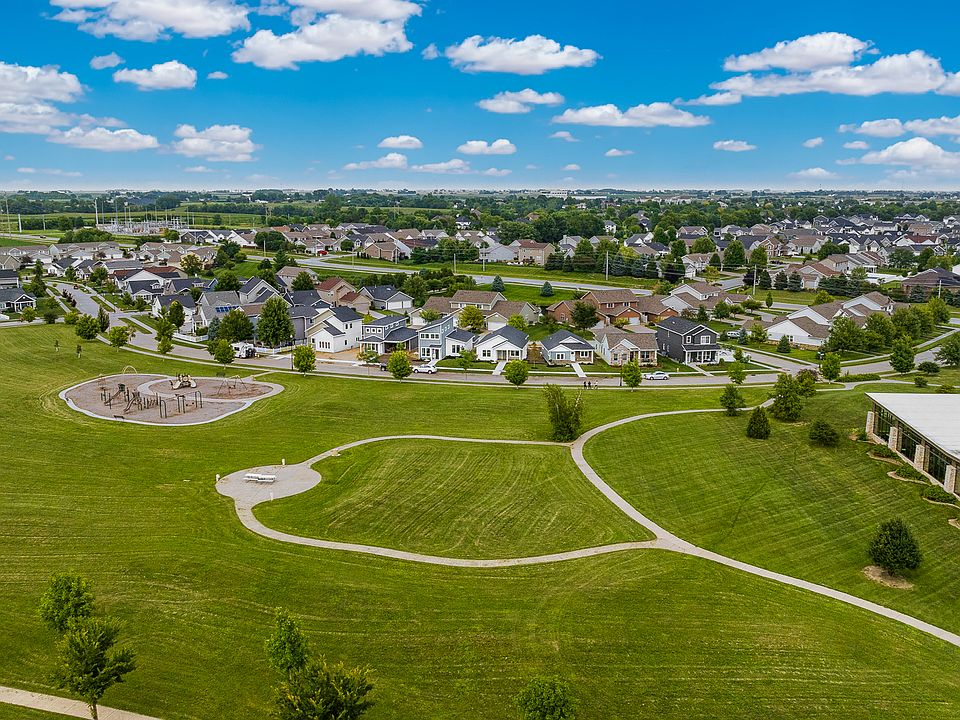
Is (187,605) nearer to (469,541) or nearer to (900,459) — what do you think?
(469,541)

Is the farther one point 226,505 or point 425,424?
point 425,424

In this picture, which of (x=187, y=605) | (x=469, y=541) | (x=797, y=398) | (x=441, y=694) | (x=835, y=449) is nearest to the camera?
(x=441, y=694)

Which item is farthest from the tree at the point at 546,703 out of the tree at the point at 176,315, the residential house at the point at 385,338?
the tree at the point at 176,315

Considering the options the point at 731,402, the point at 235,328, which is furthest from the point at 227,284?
the point at 731,402

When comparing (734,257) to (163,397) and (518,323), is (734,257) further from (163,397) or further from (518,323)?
(163,397)

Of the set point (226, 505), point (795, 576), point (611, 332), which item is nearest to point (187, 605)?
point (226, 505)

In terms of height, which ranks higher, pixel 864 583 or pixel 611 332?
pixel 611 332

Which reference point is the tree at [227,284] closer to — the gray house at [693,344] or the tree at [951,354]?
the gray house at [693,344]

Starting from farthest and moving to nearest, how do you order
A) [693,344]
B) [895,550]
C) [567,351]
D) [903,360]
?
[693,344] < [567,351] < [903,360] < [895,550]
